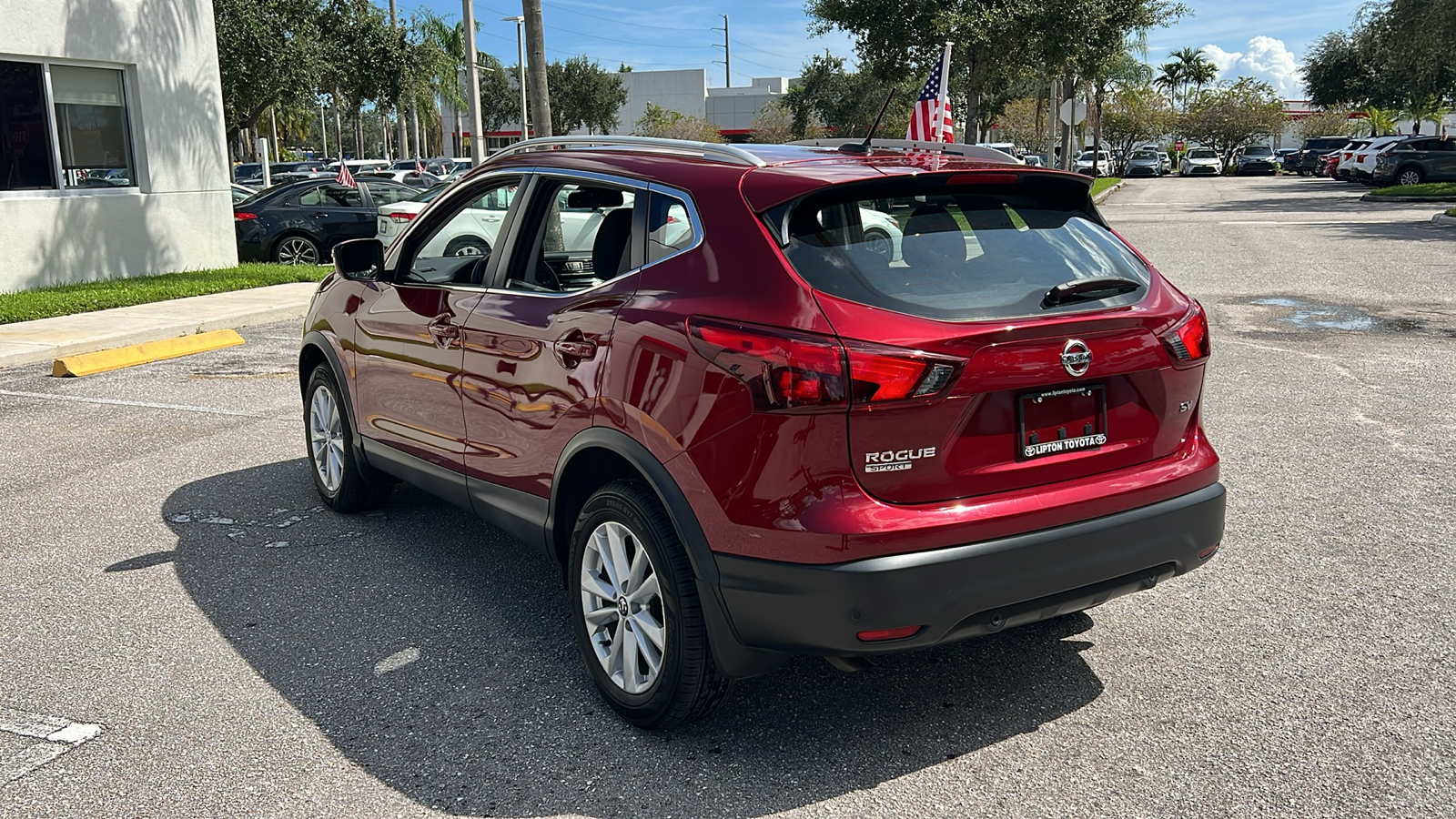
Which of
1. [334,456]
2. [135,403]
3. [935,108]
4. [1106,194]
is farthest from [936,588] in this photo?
[1106,194]

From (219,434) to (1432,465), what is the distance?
23.8 ft

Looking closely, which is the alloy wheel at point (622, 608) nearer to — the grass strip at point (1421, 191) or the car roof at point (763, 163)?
the car roof at point (763, 163)

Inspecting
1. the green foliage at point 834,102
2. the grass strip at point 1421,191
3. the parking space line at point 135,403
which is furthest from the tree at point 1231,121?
the parking space line at point 135,403

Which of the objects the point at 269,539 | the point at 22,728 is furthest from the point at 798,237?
the point at 269,539

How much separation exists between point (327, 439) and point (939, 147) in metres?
3.36

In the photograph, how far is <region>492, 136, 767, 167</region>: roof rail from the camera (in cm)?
360

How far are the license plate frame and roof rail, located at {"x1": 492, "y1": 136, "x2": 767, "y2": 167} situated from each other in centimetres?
106

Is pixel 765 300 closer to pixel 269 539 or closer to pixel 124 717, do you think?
pixel 124 717

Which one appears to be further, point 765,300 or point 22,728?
point 22,728

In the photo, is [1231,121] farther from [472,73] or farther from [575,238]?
[575,238]

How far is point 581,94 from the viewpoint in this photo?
7250 centimetres

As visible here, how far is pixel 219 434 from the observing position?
25.1 feet

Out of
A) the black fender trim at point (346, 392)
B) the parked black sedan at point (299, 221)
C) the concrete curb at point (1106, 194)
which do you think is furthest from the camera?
the concrete curb at point (1106, 194)

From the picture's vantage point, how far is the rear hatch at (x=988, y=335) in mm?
3018
